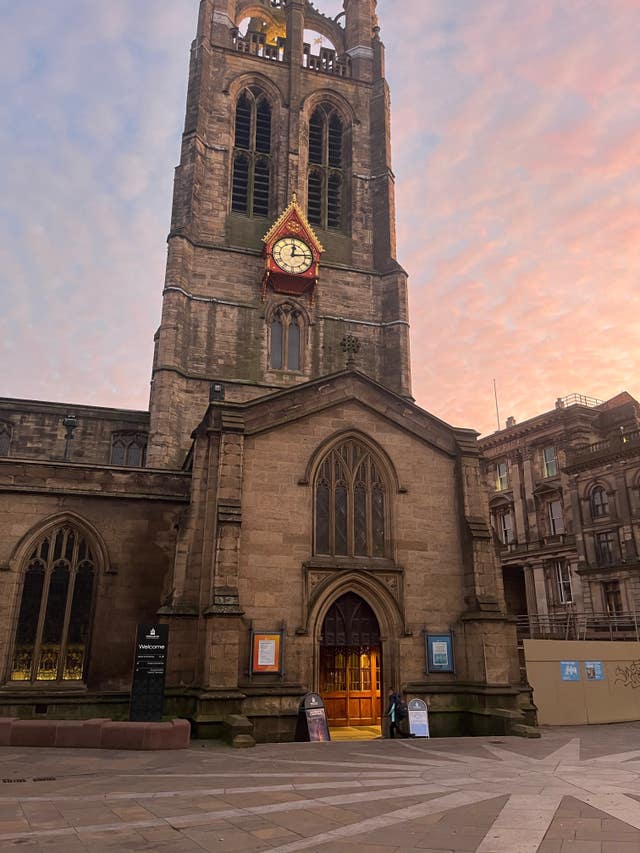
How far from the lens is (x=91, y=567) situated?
20.9 meters

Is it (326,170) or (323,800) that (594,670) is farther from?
(326,170)

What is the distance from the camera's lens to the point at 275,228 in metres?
35.9

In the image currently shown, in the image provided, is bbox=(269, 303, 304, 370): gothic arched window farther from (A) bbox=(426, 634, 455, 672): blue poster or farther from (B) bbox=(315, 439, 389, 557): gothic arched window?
A: (A) bbox=(426, 634, 455, 672): blue poster

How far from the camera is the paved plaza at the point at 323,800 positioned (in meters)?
7.66

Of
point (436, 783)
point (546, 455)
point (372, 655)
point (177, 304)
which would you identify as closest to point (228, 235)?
point (177, 304)

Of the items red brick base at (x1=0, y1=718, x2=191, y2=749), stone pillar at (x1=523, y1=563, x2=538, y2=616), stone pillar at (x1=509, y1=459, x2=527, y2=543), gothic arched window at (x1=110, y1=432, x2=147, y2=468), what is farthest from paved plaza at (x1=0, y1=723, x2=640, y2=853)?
stone pillar at (x1=509, y1=459, x2=527, y2=543)

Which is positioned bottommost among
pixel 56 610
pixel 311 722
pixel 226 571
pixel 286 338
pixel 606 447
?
pixel 311 722

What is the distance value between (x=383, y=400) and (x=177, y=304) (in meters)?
15.1

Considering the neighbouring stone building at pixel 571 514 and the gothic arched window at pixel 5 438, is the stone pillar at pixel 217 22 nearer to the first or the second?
the gothic arched window at pixel 5 438

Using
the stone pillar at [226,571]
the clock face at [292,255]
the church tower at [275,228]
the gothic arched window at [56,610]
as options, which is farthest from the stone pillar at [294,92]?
the gothic arched window at [56,610]

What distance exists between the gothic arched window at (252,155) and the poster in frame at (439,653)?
2781cm

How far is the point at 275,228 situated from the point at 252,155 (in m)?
7.64

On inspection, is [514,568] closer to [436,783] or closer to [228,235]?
[228,235]

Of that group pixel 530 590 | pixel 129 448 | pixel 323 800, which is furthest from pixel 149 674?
pixel 530 590
